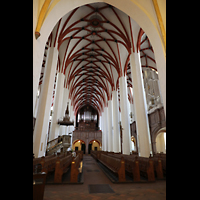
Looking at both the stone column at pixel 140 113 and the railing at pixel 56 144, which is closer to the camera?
the stone column at pixel 140 113

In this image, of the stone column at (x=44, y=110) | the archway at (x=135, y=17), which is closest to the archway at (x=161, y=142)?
the archway at (x=135, y=17)

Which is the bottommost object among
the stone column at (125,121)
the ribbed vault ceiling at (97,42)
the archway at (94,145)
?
the archway at (94,145)

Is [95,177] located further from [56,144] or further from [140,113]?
[56,144]

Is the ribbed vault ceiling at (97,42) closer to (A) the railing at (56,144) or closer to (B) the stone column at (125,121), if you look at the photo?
(B) the stone column at (125,121)

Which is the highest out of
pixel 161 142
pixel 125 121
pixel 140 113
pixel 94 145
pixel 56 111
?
pixel 56 111

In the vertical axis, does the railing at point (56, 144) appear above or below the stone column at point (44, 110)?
below

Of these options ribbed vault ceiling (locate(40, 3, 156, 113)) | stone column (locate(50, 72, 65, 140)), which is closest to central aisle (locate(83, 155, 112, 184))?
stone column (locate(50, 72, 65, 140))

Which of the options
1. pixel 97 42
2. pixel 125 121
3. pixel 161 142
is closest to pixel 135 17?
pixel 125 121

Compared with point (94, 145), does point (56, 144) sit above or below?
above

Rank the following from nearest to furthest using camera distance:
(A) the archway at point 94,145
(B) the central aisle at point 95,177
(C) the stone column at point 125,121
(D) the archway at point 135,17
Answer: (B) the central aisle at point 95,177 → (D) the archway at point 135,17 → (C) the stone column at point 125,121 → (A) the archway at point 94,145

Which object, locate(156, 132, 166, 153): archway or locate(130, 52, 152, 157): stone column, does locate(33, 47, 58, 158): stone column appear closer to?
locate(130, 52, 152, 157): stone column
